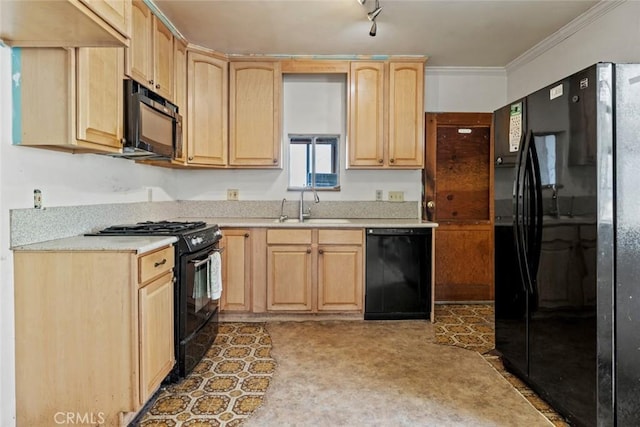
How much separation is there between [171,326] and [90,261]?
0.68m

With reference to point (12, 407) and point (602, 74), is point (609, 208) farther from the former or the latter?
point (12, 407)

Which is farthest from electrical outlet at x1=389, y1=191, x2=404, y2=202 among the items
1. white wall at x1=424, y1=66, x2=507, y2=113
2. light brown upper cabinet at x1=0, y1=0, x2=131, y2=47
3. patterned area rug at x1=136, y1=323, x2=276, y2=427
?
light brown upper cabinet at x1=0, y1=0, x2=131, y2=47

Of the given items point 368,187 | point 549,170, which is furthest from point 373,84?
point 549,170

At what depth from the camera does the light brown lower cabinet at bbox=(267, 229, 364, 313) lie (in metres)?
3.45

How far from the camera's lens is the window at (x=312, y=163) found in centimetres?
399

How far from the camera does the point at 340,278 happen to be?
3.47 m

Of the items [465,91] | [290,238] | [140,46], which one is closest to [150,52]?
[140,46]

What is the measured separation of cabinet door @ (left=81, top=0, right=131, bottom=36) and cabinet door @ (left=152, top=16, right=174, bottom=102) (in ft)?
3.72

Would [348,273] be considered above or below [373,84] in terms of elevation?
below

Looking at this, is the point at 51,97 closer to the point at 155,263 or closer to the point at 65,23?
the point at 65,23

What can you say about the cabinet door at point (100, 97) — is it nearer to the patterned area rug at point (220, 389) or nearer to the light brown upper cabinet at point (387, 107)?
the patterned area rug at point (220, 389)

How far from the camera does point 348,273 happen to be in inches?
136

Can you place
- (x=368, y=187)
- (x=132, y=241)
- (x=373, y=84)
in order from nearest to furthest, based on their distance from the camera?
(x=132, y=241) < (x=373, y=84) < (x=368, y=187)

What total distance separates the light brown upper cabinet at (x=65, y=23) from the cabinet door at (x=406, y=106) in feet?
8.32
